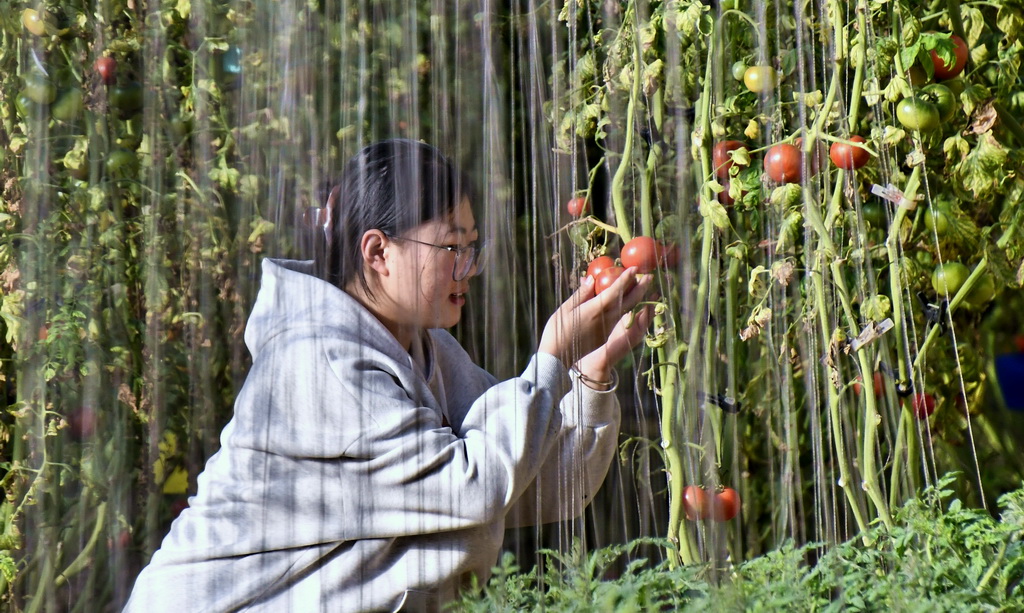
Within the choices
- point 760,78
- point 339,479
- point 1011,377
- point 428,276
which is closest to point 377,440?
point 339,479

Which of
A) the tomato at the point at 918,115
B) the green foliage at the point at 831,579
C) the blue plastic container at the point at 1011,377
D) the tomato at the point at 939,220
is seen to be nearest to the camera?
the green foliage at the point at 831,579

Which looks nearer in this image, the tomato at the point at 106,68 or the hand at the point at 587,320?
the hand at the point at 587,320

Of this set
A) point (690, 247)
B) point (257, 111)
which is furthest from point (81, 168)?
point (690, 247)

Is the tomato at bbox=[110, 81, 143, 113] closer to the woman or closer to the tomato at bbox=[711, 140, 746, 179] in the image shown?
the woman

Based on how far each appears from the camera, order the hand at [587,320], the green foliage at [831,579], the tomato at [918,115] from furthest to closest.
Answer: the tomato at [918,115] < the hand at [587,320] < the green foliage at [831,579]

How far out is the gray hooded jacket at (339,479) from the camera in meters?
0.96

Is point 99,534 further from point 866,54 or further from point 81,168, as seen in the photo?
point 866,54

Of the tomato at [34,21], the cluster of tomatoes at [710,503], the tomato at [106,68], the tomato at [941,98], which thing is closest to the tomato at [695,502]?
the cluster of tomatoes at [710,503]

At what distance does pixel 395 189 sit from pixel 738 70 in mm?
392

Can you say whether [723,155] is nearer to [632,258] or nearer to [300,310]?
[632,258]

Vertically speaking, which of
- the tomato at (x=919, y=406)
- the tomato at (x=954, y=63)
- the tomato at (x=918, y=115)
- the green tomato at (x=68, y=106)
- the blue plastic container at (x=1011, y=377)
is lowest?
the tomato at (x=919, y=406)

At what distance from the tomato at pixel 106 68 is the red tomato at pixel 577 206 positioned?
1.46ft

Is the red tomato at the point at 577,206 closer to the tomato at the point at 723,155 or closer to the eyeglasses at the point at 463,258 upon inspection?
the eyeglasses at the point at 463,258

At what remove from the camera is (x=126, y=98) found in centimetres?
110
